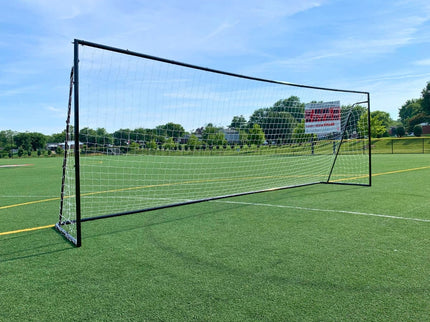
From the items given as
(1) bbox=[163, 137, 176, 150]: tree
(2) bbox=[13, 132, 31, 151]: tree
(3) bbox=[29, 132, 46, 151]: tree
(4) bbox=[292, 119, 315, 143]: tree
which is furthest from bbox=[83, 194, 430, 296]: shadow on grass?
(2) bbox=[13, 132, 31, 151]: tree

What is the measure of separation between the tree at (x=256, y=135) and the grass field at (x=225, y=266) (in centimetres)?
407

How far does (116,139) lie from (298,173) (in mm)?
8648

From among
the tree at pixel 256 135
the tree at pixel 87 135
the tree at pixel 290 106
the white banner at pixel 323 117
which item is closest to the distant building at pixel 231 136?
the tree at pixel 256 135

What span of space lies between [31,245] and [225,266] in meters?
2.59

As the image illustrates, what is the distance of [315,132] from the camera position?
1030cm

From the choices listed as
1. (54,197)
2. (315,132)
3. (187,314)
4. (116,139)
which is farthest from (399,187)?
(54,197)

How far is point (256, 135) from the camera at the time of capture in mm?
9609

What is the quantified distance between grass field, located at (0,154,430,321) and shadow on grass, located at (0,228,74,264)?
1 centimetres

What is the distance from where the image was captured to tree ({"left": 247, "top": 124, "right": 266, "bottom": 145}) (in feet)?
30.8

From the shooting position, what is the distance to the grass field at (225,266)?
7.85ft

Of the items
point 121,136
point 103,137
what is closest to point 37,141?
point 121,136

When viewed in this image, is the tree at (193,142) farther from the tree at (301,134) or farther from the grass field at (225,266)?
the tree at (301,134)

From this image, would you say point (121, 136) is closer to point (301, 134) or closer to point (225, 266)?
point (225, 266)

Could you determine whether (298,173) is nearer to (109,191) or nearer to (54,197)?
(109,191)
